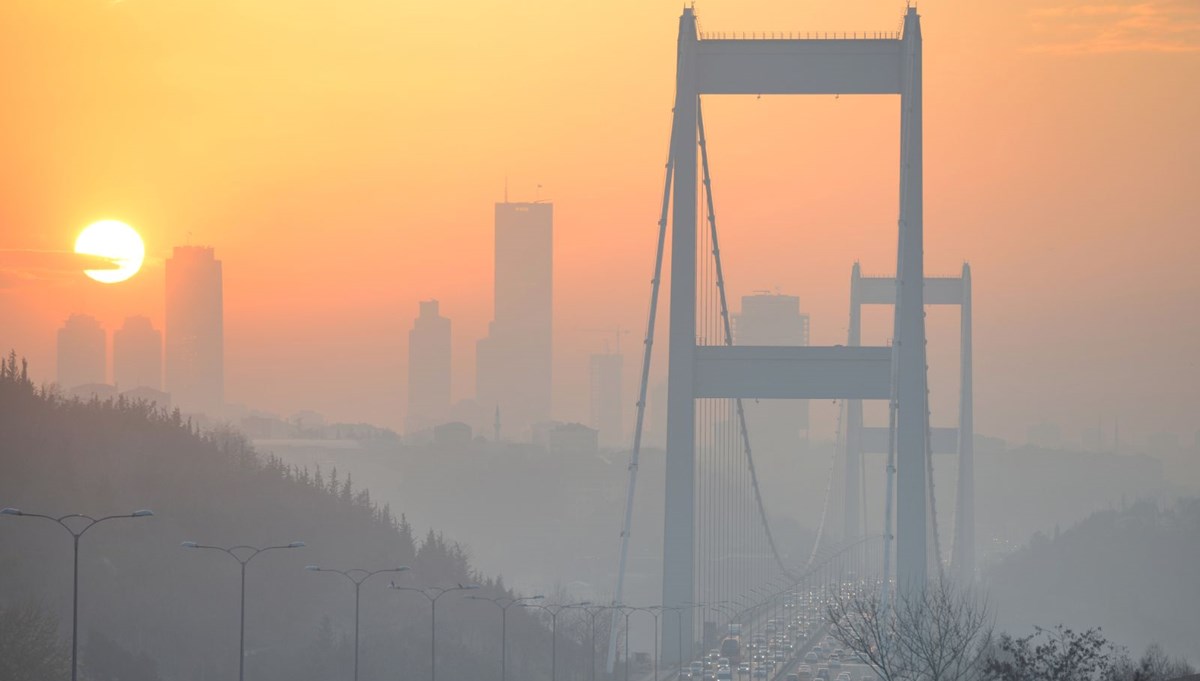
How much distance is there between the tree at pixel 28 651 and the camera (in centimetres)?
4841

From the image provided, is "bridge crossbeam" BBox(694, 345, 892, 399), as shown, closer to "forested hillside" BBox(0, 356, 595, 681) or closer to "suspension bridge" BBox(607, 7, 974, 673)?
"suspension bridge" BBox(607, 7, 974, 673)

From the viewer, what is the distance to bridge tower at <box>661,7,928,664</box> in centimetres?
5712

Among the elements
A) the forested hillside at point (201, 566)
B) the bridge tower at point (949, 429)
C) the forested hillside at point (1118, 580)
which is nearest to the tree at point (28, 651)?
the forested hillside at point (201, 566)

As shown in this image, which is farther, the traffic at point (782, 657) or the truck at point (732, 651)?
the truck at point (732, 651)

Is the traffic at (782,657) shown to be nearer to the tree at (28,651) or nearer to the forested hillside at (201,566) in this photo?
the forested hillside at (201,566)

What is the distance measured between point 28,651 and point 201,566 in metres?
35.2

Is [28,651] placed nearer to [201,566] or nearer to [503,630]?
[503,630]

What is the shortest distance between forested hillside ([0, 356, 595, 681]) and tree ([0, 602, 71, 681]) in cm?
299

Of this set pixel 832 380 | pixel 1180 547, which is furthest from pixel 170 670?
pixel 1180 547

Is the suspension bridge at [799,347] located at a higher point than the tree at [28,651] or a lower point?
higher

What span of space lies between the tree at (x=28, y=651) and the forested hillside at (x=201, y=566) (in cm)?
299

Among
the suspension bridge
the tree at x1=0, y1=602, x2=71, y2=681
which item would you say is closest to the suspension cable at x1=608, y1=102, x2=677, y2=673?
the suspension bridge

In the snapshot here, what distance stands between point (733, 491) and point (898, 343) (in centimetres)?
3807

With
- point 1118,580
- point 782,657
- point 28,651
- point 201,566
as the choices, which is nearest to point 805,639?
point 782,657
